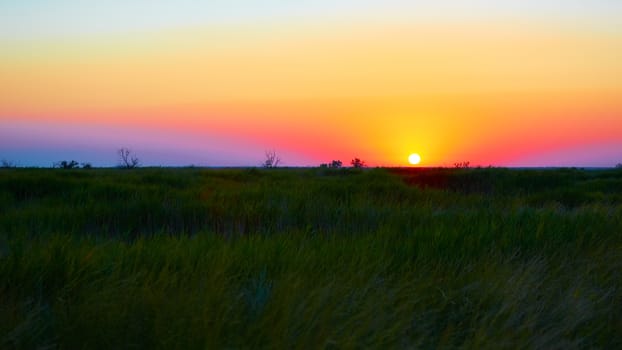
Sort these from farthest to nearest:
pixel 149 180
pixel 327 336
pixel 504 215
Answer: pixel 149 180, pixel 504 215, pixel 327 336

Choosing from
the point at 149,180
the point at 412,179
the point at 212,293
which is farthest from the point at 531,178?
the point at 212,293

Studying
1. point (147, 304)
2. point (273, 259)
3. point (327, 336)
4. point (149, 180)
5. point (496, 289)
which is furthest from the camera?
point (149, 180)

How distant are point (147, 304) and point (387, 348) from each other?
4.87 feet

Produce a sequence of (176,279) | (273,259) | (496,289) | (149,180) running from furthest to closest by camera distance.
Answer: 1. (149,180)
2. (273,259)
3. (496,289)
4. (176,279)

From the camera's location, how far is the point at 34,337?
10.7 ft

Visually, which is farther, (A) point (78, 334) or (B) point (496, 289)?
(B) point (496, 289)

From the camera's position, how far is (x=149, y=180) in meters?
17.9

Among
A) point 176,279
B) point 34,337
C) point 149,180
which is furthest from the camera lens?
point 149,180

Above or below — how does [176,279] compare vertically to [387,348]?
above

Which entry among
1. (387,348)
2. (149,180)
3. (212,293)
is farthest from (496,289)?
(149,180)

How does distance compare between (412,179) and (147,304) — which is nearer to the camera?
(147,304)

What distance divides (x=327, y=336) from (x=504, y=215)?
542cm

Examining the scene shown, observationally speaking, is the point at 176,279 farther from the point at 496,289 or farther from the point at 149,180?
the point at 149,180

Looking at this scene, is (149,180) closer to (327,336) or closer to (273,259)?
(273,259)
